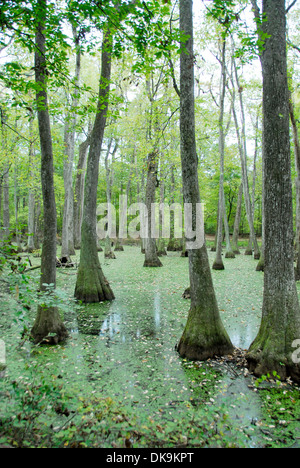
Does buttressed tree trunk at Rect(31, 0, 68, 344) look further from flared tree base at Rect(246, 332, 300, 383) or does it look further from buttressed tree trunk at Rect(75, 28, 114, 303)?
flared tree base at Rect(246, 332, 300, 383)

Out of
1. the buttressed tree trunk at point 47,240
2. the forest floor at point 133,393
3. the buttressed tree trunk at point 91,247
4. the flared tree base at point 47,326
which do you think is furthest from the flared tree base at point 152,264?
the flared tree base at point 47,326

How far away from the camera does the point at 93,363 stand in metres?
4.04

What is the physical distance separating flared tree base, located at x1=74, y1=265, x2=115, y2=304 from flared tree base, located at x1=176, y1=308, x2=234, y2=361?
143 inches

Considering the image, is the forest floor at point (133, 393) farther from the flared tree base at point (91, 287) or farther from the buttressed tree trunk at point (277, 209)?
the flared tree base at point (91, 287)

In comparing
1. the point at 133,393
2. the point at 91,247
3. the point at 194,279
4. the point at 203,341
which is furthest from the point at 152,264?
the point at 133,393

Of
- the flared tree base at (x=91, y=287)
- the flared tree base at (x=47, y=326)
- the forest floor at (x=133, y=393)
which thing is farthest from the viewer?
the flared tree base at (x=91, y=287)

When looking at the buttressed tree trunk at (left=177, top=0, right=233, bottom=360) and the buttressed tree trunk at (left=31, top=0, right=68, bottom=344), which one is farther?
the buttressed tree trunk at (left=31, top=0, right=68, bottom=344)

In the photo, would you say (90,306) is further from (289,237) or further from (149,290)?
(289,237)

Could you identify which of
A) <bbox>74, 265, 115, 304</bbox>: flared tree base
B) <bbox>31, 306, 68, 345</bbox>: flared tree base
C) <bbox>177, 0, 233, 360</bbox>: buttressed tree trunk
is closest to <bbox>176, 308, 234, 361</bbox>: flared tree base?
<bbox>177, 0, 233, 360</bbox>: buttressed tree trunk

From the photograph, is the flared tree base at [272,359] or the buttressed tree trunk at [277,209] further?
the buttressed tree trunk at [277,209]

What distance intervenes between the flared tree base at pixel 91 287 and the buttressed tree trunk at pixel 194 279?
141 inches

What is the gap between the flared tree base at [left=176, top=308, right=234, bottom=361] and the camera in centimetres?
417

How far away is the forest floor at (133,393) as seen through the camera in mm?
2451
